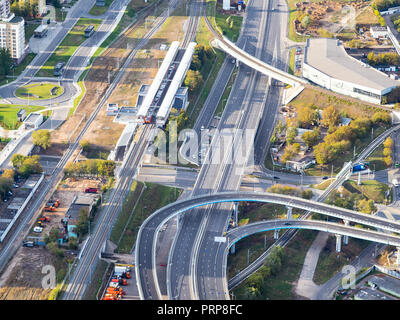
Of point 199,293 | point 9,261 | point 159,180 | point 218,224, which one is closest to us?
point 199,293

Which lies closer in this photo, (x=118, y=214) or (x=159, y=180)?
(x=118, y=214)

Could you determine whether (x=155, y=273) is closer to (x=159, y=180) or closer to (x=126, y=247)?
(x=126, y=247)

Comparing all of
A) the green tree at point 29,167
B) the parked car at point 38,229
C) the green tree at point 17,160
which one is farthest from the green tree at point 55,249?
the green tree at point 17,160

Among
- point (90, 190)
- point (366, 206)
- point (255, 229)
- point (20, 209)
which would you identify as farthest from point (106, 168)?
point (366, 206)

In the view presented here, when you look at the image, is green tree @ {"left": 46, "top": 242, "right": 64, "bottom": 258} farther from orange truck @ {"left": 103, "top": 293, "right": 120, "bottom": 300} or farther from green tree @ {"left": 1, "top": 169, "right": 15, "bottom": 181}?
green tree @ {"left": 1, "top": 169, "right": 15, "bottom": 181}

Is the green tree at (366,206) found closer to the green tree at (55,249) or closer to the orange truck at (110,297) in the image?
the orange truck at (110,297)

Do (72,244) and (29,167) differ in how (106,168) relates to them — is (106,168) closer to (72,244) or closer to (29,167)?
(29,167)

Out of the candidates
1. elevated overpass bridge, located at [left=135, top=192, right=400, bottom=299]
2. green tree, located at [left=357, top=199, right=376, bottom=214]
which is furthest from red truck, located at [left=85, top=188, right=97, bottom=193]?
green tree, located at [left=357, top=199, right=376, bottom=214]

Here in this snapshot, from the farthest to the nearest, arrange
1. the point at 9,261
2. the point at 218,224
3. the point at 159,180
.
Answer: the point at 159,180
the point at 218,224
the point at 9,261

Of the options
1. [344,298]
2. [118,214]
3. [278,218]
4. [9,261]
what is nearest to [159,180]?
[118,214]
